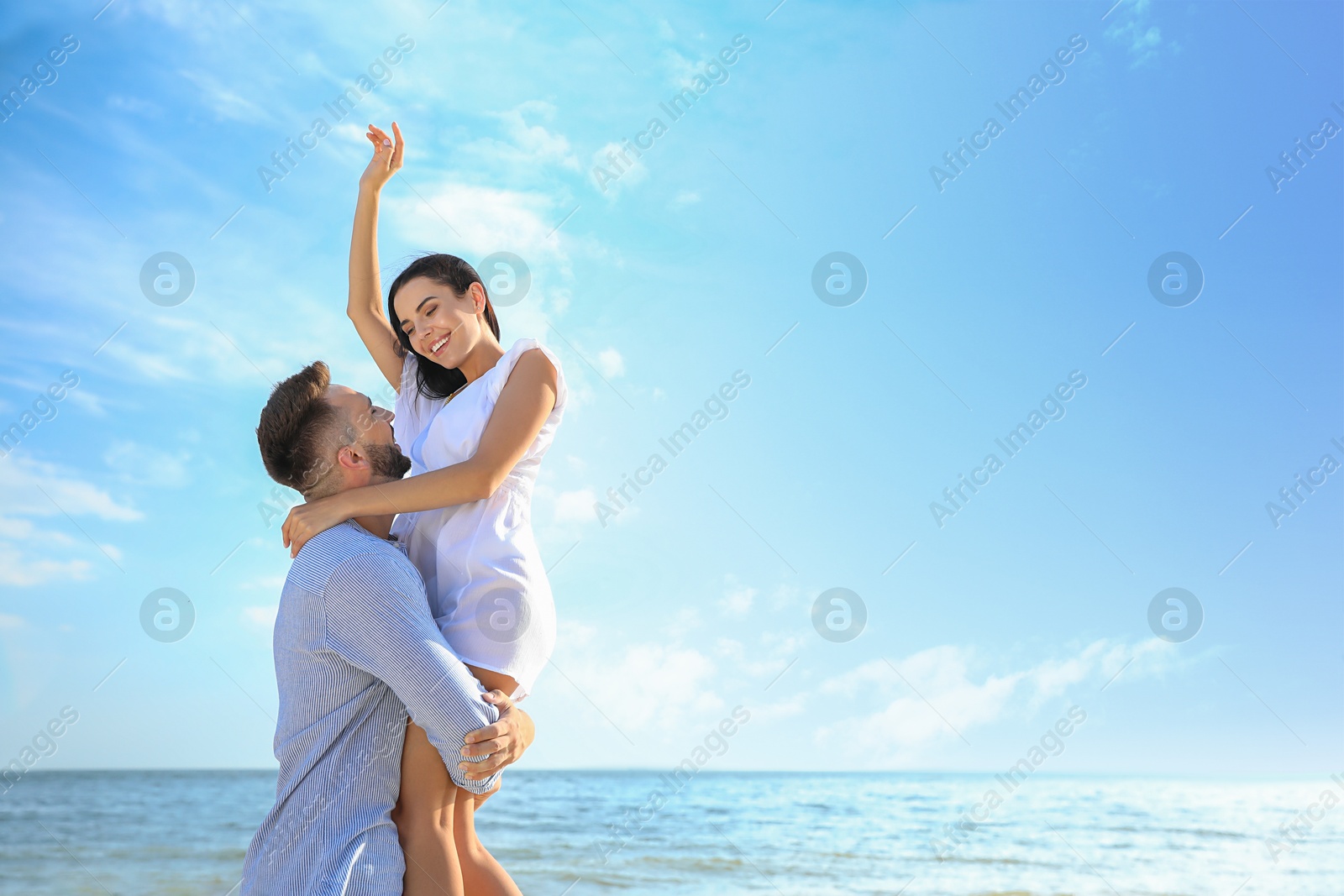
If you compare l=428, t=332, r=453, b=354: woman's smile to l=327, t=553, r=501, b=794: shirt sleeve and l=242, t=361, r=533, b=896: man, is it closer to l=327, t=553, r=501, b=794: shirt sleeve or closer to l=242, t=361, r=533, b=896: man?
l=242, t=361, r=533, b=896: man

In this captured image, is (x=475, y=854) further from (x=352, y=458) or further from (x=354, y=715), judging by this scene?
(x=352, y=458)

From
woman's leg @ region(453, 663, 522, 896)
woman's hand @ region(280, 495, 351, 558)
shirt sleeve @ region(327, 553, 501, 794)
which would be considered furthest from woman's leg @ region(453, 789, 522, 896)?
woman's hand @ region(280, 495, 351, 558)

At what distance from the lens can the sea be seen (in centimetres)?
1046

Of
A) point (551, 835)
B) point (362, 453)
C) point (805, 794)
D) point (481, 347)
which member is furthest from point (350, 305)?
point (805, 794)

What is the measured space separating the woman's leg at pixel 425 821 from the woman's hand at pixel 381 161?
69.6 inches

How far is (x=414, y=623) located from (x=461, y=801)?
1.76 feet

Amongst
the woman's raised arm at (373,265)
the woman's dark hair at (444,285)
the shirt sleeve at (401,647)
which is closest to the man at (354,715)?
the shirt sleeve at (401,647)

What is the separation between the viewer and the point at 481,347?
2812 mm

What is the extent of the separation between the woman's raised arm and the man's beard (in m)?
0.67

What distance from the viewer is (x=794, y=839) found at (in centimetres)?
1320

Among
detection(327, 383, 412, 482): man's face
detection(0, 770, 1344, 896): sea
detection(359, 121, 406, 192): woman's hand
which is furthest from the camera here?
detection(0, 770, 1344, 896): sea

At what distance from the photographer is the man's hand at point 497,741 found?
2.08 metres

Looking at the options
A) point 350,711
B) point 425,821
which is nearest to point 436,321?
point 350,711

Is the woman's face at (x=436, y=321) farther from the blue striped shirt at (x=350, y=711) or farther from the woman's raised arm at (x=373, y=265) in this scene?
the blue striped shirt at (x=350, y=711)
